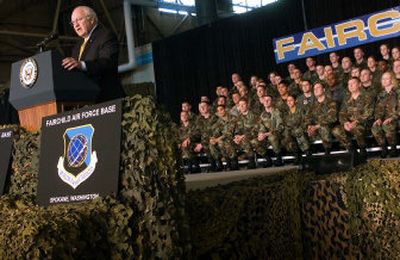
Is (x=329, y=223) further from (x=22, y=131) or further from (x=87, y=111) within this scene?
(x=22, y=131)

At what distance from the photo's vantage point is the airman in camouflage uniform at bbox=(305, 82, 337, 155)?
5.67m

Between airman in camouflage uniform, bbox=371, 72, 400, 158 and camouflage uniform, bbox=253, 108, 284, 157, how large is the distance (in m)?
1.29

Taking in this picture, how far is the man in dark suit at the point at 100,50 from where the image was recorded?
80.6 inches

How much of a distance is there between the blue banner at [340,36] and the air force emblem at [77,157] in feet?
18.4

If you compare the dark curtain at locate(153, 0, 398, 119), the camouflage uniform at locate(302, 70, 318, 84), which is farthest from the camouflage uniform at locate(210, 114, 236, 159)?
the dark curtain at locate(153, 0, 398, 119)

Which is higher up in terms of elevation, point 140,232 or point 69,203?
point 69,203

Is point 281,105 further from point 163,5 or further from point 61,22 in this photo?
point 61,22

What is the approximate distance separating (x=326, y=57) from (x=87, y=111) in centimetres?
590

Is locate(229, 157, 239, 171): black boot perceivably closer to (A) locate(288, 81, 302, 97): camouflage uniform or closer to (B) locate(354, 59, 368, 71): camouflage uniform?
(A) locate(288, 81, 302, 97): camouflage uniform

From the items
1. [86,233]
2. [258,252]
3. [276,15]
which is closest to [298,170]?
[258,252]

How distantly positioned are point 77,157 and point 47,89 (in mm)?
486

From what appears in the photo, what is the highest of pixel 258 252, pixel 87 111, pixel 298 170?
pixel 87 111

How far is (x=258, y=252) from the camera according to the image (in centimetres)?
198

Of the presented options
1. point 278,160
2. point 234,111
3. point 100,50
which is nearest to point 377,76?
Result: point 278,160
